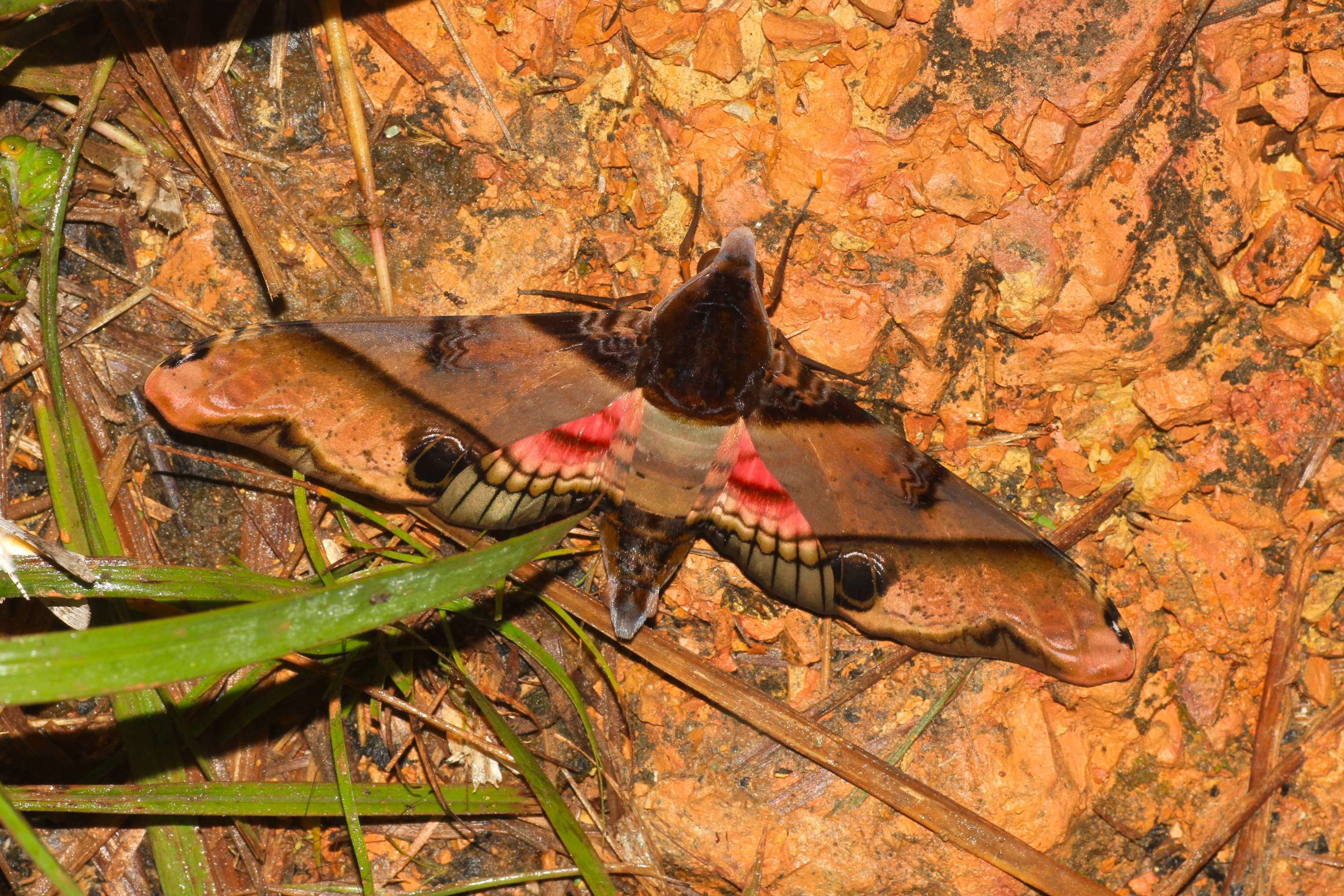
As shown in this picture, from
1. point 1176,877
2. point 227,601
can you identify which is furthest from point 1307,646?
point 227,601

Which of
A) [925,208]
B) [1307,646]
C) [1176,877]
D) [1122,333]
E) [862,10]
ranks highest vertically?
[862,10]

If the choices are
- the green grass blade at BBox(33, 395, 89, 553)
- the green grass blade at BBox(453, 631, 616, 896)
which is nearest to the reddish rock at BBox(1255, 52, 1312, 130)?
the green grass blade at BBox(453, 631, 616, 896)

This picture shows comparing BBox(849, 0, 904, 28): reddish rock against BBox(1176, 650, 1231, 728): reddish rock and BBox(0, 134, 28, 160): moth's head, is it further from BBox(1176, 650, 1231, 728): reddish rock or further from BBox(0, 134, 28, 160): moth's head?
BBox(0, 134, 28, 160): moth's head

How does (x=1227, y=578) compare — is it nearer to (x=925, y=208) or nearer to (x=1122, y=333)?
(x=1122, y=333)

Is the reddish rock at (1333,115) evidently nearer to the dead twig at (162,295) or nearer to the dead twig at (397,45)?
the dead twig at (397,45)

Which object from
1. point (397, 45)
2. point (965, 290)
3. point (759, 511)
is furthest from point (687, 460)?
point (397, 45)

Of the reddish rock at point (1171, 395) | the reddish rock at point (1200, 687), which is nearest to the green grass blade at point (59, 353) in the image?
the reddish rock at point (1171, 395)
